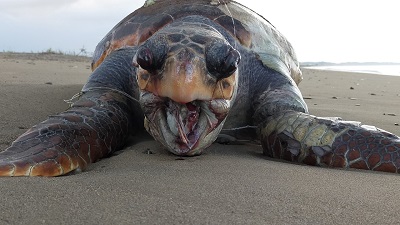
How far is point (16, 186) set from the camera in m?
1.25

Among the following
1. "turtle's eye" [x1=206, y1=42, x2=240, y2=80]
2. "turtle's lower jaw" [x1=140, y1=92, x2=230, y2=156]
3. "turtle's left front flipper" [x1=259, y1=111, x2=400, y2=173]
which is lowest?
"turtle's left front flipper" [x1=259, y1=111, x2=400, y2=173]

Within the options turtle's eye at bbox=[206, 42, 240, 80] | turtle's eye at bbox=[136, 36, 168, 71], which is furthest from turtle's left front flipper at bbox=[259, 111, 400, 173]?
turtle's eye at bbox=[136, 36, 168, 71]

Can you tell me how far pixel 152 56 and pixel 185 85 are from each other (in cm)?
18

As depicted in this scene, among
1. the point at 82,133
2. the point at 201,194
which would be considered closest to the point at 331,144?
the point at 201,194

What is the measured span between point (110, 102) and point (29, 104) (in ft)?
3.77

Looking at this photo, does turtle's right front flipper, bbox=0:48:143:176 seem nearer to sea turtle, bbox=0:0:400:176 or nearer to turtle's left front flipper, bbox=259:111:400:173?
sea turtle, bbox=0:0:400:176

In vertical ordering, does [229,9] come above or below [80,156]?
above

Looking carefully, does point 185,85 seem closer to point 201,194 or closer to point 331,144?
point 201,194

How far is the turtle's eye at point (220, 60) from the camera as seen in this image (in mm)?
1622

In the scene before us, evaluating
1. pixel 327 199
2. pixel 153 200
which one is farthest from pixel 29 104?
pixel 327 199

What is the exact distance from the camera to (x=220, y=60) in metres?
1.63

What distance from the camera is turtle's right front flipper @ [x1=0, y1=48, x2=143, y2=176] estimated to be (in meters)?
1.49

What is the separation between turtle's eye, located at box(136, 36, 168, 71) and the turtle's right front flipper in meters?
0.40

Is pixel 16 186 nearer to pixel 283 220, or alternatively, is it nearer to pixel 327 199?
pixel 283 220
